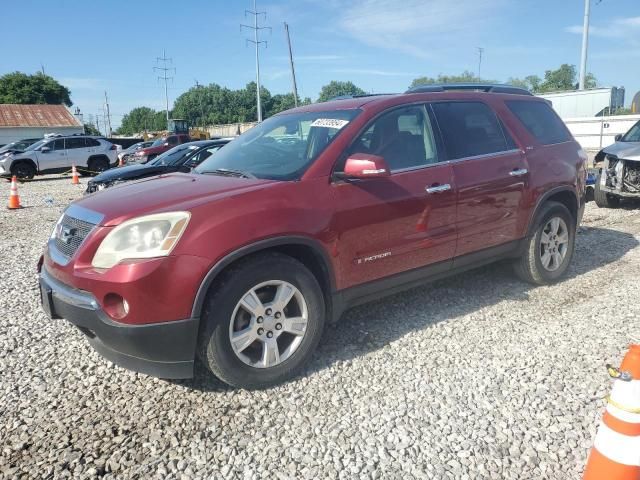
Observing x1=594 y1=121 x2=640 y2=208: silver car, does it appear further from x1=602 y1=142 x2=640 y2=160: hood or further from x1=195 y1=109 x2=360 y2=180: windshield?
x1=195 y1=109 x2=360 y2=180: windshield

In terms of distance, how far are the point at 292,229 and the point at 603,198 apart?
337 inches

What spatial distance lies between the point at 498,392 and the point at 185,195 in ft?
7.47

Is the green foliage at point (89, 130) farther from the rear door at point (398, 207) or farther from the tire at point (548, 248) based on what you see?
the rear door at point (398, 207)

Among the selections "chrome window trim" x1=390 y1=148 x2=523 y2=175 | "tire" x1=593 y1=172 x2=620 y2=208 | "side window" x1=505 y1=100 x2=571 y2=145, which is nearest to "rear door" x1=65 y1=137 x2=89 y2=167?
"tire" x1=593 y1=172 x2=620 y2=208

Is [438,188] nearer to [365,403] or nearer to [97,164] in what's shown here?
[365,403]

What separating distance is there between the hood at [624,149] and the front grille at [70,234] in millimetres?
9075

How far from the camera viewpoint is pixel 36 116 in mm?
49750

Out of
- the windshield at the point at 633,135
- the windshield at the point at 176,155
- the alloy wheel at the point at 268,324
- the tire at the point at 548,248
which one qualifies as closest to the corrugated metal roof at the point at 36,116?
the windshield at the point at 176,155

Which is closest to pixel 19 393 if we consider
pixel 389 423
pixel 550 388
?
pixel 389 423

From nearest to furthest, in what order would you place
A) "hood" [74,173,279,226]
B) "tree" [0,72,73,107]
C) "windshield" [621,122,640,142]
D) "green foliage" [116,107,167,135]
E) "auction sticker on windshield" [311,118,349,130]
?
"hood" [74,173,279,226], "auction sticker on windshield" [311,118,349,130], "windshield" [621,122,640,142], "tree" [0,72,73,107], "green foliage" [116,107,167,135]

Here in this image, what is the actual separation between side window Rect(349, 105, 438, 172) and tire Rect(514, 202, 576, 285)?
5.12ft

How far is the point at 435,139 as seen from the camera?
4.02 metres

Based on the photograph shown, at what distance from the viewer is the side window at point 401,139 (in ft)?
12.2

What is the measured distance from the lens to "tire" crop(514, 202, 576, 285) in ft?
15.8
